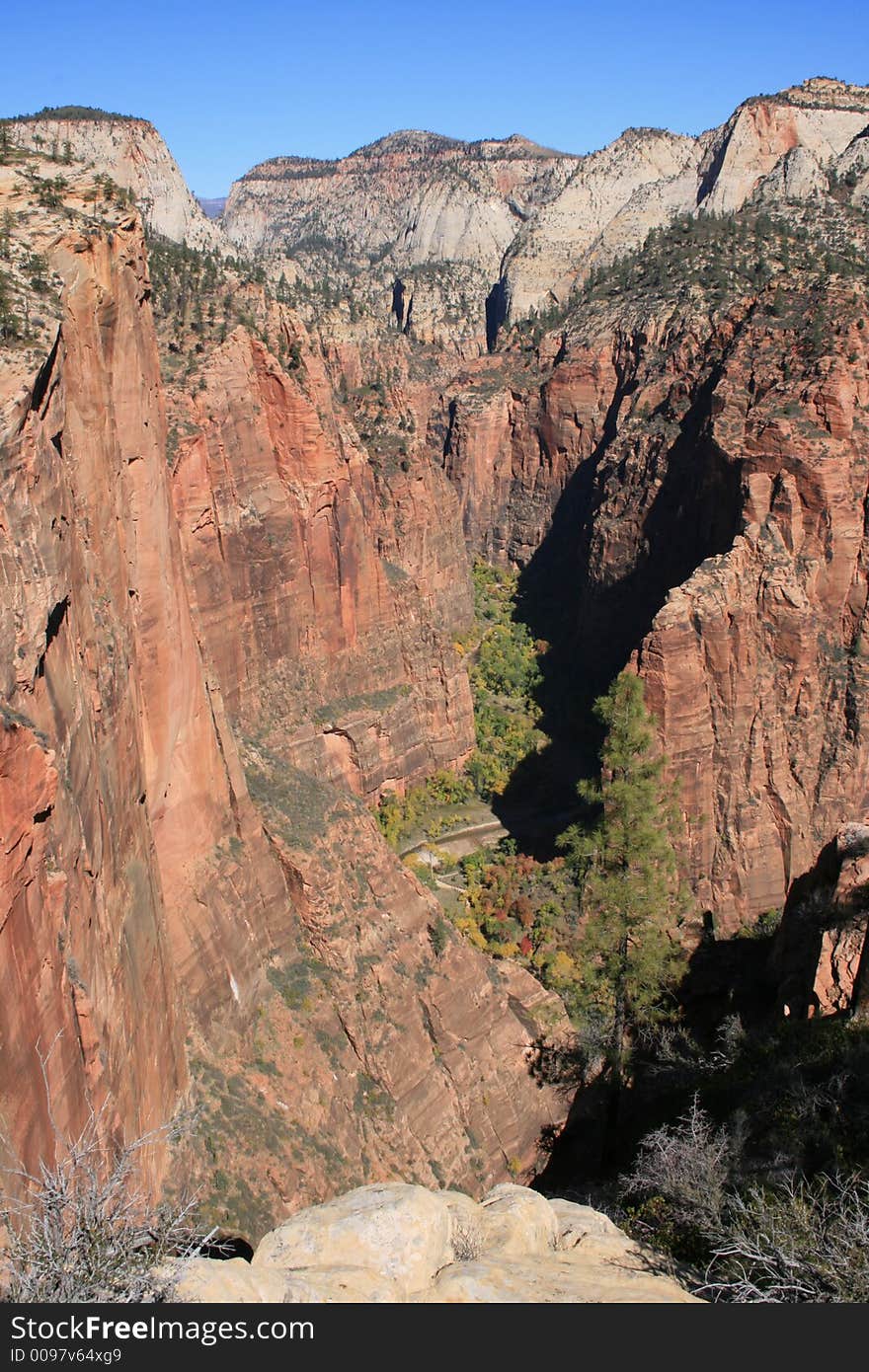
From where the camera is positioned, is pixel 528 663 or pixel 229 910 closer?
pixel 229 910

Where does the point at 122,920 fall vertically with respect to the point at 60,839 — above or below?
below

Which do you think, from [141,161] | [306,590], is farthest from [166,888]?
[141,161]

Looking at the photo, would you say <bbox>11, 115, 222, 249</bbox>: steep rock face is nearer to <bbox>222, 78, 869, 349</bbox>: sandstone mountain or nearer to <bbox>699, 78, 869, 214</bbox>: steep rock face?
<bbox>222, 78, 869, 349</bbox>: sandstone mountain

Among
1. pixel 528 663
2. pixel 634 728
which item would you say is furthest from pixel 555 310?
pixel 634 728

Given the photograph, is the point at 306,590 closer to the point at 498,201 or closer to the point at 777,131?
the point at 777,131

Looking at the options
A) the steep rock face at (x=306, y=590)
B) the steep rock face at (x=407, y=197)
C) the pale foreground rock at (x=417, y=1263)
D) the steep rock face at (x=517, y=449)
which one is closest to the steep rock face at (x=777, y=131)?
the steep rock face at (x=517, y=449)

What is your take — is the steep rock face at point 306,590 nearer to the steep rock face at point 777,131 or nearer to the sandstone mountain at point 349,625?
the sandstone mountain at point 349,625
